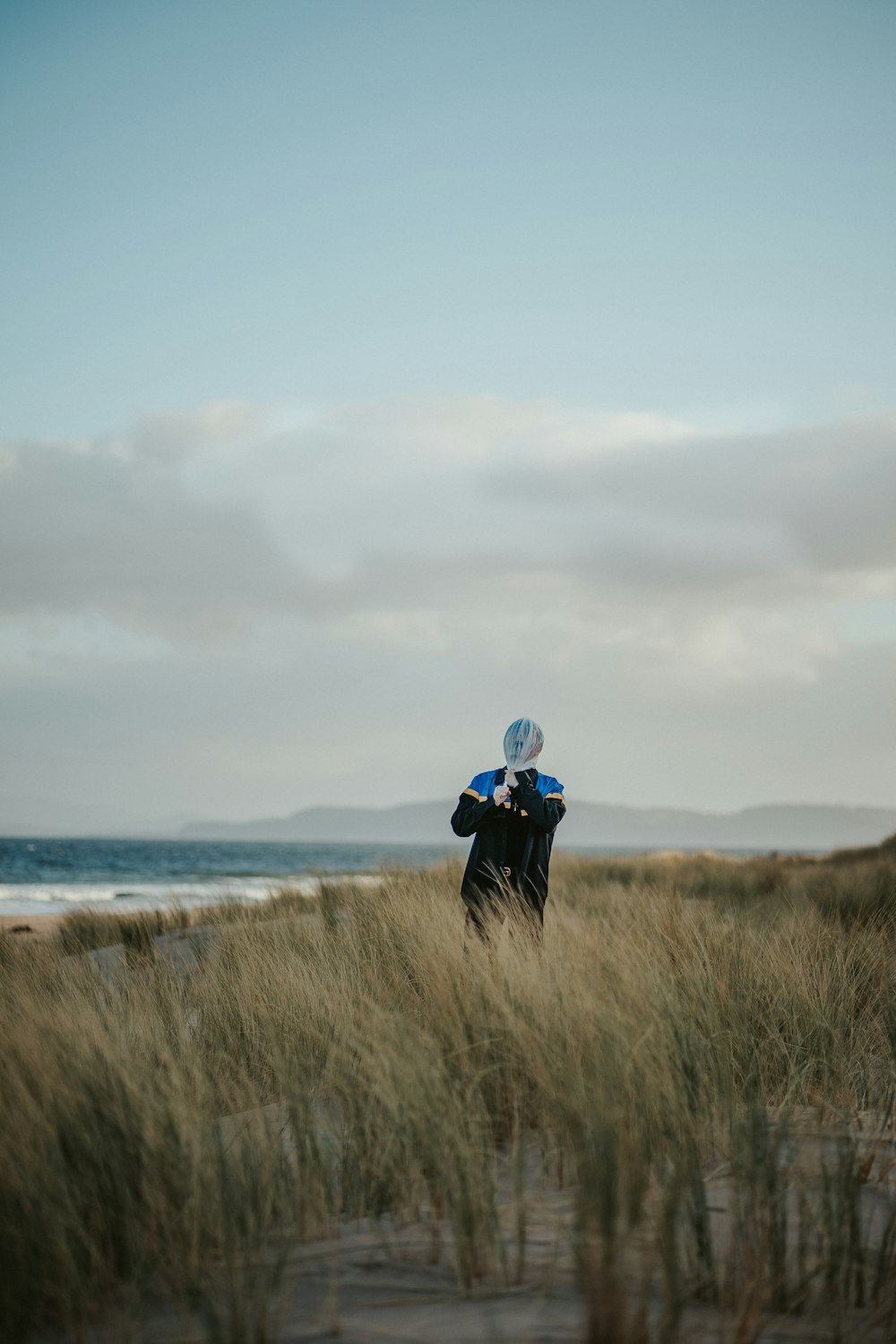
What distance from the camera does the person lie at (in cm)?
473

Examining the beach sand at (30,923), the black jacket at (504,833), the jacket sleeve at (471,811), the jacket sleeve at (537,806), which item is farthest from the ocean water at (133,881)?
the jacket sleeve at (537,806)

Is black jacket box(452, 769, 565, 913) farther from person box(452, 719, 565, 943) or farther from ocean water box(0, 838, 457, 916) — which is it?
ocean water box(0, 838, 457, 916)

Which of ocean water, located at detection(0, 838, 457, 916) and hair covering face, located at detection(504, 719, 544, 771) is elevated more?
hair covering face, located at detection(504, 719, 544, 771)

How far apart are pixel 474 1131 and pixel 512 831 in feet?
8.52

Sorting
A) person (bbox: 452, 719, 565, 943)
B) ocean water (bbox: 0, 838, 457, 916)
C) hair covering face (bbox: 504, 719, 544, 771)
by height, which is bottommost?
ocean water (bbox: 0, 838, 457, 916)

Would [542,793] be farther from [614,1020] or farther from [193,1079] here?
[193,1079]

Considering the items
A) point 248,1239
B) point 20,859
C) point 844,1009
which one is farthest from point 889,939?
point 20,859

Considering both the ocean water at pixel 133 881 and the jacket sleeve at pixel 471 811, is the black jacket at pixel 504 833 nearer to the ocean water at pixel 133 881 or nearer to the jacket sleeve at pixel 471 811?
the jacket sleeve at pixel 471 811

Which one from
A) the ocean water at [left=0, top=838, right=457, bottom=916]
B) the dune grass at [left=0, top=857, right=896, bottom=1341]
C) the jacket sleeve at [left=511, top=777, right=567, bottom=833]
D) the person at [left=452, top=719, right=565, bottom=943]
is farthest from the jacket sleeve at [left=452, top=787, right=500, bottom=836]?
the ocean water at [left=0, top=838, right=457, bottom=916]

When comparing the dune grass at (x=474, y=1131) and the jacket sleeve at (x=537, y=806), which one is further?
the jacket sleeve at (x=537, y=806)

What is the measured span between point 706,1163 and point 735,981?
156cm

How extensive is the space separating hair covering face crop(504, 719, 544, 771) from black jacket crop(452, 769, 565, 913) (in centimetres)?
6

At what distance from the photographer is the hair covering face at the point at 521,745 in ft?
Result: 15.5

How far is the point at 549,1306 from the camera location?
1943 mm
